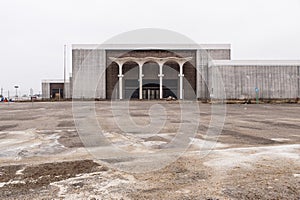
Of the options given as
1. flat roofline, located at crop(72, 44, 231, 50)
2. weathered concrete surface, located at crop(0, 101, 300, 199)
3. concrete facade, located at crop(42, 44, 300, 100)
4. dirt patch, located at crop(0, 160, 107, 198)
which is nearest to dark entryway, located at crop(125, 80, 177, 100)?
concrete facade, located at crop(42, 44, 300, 100)

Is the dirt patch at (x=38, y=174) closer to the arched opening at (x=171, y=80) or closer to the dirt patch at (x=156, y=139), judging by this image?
the dirt patch at (x=156, y=139)

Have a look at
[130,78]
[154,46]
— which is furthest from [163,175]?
[130,78]

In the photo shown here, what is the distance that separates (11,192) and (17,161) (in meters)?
1.75

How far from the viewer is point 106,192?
3342 millimetres

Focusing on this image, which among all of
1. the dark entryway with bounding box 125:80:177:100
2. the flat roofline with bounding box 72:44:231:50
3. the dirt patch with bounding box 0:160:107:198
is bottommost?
the dirt patch with bounding box 0:160:107:198

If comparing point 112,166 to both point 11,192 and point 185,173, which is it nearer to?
point 185,173

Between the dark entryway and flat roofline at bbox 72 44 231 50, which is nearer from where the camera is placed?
flat roofline at bbox 72 44 231 50

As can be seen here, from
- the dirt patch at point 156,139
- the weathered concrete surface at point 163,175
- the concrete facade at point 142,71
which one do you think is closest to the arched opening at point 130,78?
the concrete facade at point 142,71

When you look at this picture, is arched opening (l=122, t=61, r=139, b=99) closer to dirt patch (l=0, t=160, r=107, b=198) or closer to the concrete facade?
the concrete facade

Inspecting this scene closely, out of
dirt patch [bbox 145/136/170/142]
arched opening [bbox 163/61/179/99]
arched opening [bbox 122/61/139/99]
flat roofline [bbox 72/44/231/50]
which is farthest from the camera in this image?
arched opening [bbox 163/61/179/99]

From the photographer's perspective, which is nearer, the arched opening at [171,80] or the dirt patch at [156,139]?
the dirt patch at [156,139]

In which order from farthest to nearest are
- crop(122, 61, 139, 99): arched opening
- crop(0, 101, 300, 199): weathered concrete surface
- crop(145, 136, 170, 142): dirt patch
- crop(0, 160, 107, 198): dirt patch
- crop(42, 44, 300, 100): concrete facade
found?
crop(122, 61, 139, 99): arched opening
crop(42, 44, 300, 100): concrete facade
crop(145, 136, 170, 142): dirt patch
crop(0, 160, 107, 198): dirt patch
crop(0, 101, 300, 199): weathered concrete surface

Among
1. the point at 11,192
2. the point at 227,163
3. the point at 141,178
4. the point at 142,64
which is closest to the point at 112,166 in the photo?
the point at 141,178

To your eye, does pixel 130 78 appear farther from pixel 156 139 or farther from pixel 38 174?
pixel 38 174
